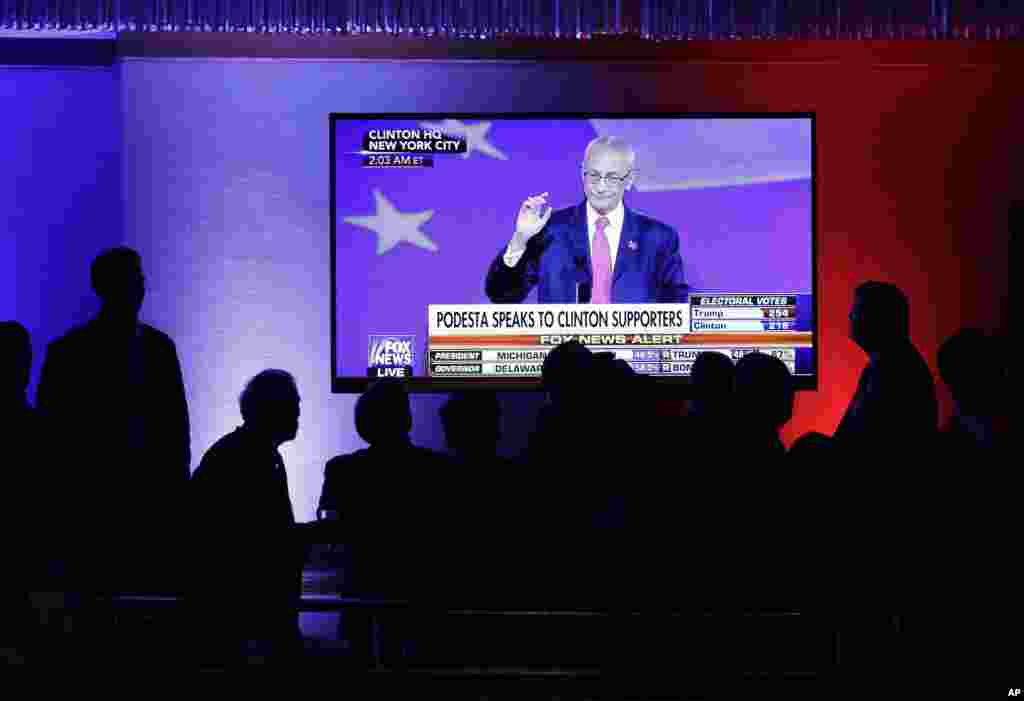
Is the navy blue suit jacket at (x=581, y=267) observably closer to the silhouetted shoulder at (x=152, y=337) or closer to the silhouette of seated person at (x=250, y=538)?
the silhouetted shoulder at (x=152, y=337)

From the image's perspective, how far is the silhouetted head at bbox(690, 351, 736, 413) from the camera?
261cm

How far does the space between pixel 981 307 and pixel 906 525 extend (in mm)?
2998

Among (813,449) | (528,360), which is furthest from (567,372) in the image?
(528,360)

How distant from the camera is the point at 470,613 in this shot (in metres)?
2.05

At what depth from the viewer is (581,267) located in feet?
16.2

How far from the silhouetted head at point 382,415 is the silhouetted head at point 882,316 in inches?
50.6

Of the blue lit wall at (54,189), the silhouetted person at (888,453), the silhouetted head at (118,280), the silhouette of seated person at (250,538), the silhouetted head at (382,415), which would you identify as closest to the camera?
the silhouette of seated person at (250,538)

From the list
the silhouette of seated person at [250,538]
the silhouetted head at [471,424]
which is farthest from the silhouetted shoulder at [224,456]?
the silhouetted head at [471,424]

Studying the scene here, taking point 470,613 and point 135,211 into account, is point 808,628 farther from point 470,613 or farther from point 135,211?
point 135,211

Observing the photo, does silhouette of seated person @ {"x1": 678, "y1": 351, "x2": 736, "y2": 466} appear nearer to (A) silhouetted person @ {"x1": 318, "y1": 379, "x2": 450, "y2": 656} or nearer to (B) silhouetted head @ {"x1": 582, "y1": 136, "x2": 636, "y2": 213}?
(A) silhouetted person @ {"x1": 318, "y1": 379, "x2": 450, "y2": 656}

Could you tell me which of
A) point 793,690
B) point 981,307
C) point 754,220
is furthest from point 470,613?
point 981,307

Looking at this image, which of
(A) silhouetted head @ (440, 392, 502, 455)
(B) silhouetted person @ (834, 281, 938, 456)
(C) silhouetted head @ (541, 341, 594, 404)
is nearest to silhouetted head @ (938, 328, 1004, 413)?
(B) silhouetted person @ (834, 281, 938, 456)

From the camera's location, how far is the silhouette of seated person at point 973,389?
8.70 ft

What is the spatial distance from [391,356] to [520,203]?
82 cm
